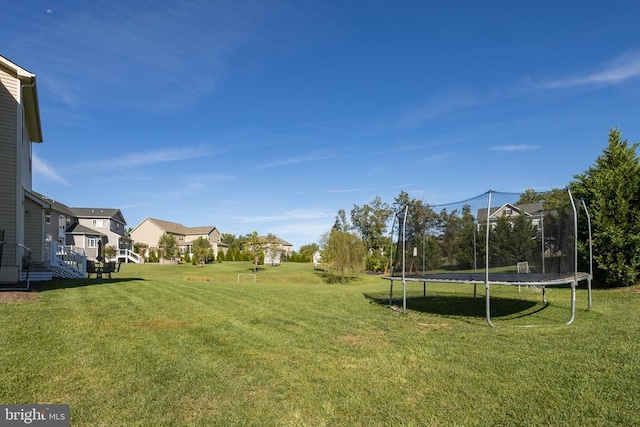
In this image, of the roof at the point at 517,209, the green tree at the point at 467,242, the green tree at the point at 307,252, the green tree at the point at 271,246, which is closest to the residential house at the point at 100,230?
the green tree at the point at 271,246

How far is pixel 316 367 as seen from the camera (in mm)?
4816

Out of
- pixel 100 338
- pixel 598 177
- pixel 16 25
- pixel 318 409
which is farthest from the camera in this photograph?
pixel 598 177

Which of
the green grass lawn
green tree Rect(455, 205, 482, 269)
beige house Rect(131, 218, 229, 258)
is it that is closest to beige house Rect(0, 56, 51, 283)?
the green grass lawn

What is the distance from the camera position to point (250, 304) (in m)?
10.6

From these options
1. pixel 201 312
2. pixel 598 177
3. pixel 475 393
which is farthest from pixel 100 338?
pixel 598 177

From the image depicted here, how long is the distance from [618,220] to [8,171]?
21.9m

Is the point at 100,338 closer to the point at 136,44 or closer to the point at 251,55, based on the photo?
the point at 136,44

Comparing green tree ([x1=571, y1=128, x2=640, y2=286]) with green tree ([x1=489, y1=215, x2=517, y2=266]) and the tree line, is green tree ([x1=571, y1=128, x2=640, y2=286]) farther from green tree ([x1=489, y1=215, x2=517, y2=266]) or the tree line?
green tree ([x1=489, y1=215, x2=517, y2=266])

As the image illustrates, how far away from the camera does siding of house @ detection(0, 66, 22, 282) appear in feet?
42.5

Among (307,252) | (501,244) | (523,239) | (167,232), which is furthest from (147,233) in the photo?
(523,239)

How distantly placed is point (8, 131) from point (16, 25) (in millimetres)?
3687

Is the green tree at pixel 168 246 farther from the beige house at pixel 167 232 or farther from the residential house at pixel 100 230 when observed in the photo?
the beige house at pixel 167 232

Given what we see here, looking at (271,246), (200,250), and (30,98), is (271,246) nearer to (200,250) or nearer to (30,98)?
(200,250)

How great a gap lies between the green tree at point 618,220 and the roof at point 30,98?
21.7 meters
